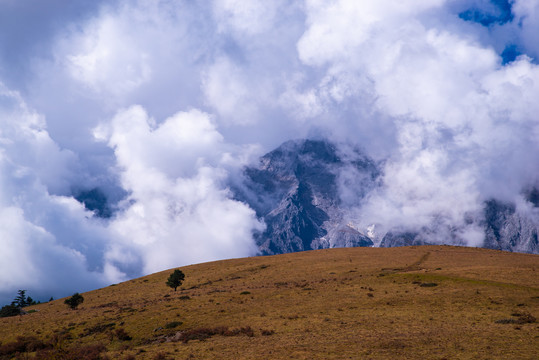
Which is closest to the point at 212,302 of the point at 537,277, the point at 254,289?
the point at 254,289

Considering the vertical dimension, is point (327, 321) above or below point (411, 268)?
below

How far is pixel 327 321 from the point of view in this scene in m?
39.1

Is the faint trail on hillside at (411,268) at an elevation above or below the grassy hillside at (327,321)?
above

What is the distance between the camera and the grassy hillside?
29688mm

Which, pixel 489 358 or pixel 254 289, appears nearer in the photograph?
pixel 489 358

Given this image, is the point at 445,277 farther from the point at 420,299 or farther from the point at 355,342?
the point at 355,342

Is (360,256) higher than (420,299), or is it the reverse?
(360,256)

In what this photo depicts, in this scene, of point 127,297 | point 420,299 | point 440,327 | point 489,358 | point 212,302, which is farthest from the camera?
point 127,297

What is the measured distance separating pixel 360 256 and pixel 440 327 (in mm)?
59085

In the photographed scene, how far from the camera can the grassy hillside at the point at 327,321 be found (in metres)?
29.7

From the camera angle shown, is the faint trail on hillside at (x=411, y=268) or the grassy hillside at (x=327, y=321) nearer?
the grassy hillside at (x=327, y=321)

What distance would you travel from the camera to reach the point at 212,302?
53.3 metres

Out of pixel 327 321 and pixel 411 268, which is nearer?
pixel 327 321

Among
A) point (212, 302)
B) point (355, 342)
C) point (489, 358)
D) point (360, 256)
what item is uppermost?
point (360, 256)
